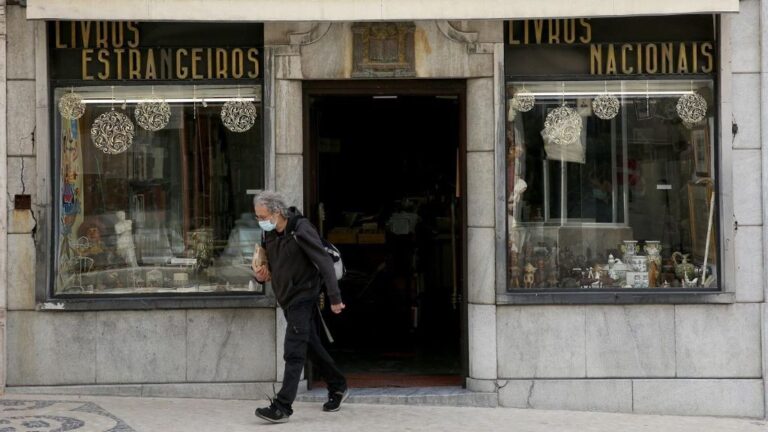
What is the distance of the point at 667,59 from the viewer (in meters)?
10.2

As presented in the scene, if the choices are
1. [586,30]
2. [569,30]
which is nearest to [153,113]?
[569,30]

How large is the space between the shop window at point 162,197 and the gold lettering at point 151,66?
0.42 feet

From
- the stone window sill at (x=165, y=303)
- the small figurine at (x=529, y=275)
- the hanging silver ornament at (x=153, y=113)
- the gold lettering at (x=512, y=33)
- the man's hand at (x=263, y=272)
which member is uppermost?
the gold lettering at (x=512, y=33)

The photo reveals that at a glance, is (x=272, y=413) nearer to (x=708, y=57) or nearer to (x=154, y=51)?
(x=154, y=51)

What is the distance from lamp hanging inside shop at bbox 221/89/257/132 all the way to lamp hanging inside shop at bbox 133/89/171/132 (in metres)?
0.51

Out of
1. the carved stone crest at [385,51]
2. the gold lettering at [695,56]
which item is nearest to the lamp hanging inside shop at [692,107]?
the gold lettering at [695,56]

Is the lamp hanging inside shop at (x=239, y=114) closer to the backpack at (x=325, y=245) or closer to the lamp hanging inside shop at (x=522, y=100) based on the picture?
the backpack at (x=325, y=245)

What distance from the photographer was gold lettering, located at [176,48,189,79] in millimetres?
10180

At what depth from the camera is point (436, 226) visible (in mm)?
13805

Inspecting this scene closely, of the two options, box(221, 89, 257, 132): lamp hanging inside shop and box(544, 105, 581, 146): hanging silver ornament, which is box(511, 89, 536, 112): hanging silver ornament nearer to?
box(544, 105, 581, 146): hanging silver ornament

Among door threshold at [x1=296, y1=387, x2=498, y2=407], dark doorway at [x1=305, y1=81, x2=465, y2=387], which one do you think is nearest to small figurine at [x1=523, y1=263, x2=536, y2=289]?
door threshold at [x1=296, y1=387, x2=498, y2=407]

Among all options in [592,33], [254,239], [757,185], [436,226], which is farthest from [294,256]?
[436,226]

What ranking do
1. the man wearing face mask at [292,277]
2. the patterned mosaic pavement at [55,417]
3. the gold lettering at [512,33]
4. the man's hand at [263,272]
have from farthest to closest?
the gold lettering at [512,33] < the man's hand at [263,272] < the man wearing face mask at [292,277] < the patterned mosaic pavement at [55,417]

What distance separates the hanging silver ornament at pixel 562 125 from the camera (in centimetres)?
1027
